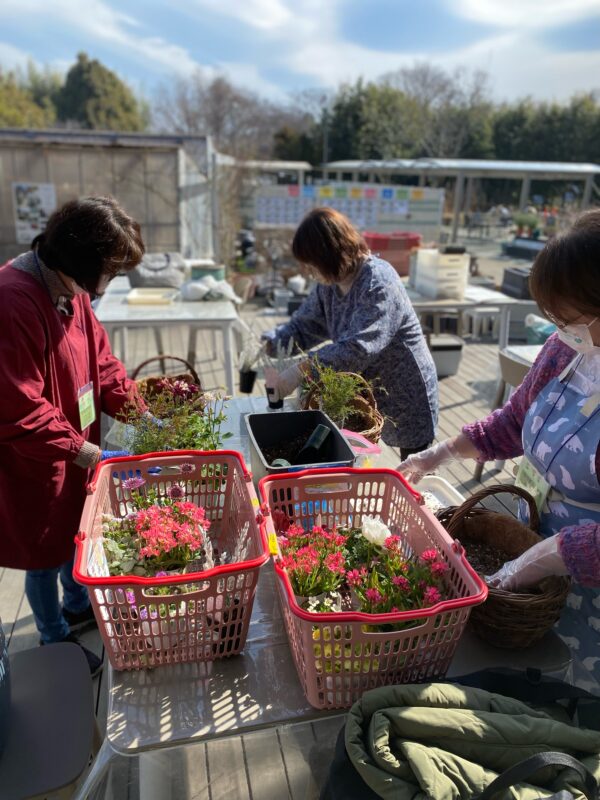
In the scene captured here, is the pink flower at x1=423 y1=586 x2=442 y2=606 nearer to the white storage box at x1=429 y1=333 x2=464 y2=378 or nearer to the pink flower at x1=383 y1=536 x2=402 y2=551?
the pink flower at x1=383 y1=536 x2=402 y2=551

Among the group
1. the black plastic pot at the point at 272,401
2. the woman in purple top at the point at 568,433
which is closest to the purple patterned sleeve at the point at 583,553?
A: the woman in purple top at the point at 568,433

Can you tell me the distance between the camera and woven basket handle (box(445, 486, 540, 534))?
1163 millimetres

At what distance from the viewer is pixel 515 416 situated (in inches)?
55.9

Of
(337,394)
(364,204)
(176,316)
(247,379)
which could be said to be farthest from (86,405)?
(364,204)

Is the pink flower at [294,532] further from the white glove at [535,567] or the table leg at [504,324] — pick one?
the table leg at [504,324]

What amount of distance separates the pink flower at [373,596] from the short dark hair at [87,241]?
1.11 m

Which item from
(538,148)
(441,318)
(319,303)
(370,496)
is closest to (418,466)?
(370,496)

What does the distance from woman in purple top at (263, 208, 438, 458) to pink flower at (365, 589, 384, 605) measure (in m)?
0.95

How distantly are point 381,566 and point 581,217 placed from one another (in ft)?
2.39

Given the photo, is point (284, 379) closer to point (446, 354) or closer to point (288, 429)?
point (288, 429)

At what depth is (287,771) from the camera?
47.4 inches

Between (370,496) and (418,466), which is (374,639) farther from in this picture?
(418,466)

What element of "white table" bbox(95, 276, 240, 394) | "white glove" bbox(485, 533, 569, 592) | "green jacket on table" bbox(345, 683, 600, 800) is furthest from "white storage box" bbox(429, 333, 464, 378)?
"green jacket on table" bbox(345, 683, 600, 800)

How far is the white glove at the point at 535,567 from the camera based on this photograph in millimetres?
1017
